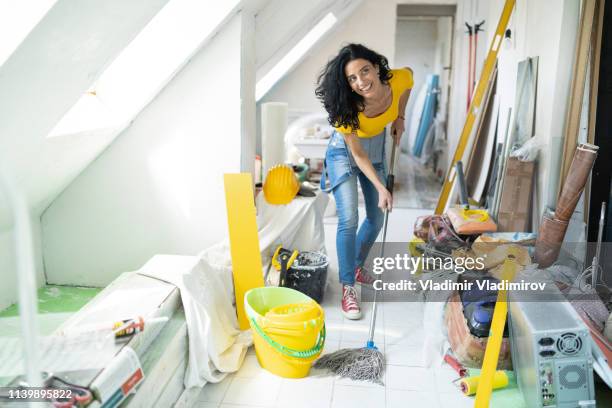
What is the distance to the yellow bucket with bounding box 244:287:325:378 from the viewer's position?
2.05 meters

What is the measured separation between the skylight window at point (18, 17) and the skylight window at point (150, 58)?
35.0 inches

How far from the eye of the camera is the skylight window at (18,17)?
1425mm

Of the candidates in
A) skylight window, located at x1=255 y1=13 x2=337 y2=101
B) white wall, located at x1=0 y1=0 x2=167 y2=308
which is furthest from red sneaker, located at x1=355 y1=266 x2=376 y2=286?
skylight window, located at x1=255 y1=13 x2=337 y2=101

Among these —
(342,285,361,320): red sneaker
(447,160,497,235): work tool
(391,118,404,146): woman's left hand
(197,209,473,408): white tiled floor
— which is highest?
(391,118,404,146): woman's left hand

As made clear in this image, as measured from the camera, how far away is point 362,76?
2.43 metres

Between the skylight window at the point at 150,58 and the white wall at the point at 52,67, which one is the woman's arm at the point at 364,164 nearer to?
the skylight window at the point at 150,58

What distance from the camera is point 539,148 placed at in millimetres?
3156

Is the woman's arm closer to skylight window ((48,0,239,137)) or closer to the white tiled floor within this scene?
the white tiled floor

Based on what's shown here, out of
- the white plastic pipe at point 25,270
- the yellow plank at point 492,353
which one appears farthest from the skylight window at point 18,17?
the yellow plank at point 492,353

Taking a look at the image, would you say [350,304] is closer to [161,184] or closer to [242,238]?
[242,238]

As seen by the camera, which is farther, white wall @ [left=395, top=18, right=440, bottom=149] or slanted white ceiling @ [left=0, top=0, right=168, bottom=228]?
white wall @ [left=395, top=18, right=440, bottom=149]

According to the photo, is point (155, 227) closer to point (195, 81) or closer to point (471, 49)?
point (195, 81)

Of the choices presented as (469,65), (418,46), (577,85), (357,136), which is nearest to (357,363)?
(357,136)

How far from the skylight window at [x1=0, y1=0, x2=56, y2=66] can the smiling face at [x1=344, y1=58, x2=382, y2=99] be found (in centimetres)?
131
